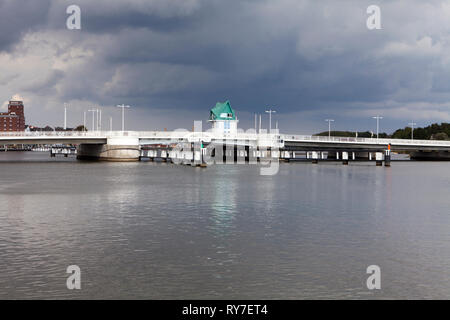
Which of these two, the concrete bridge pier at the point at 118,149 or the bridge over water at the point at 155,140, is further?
the concrete bridge pier at the point at 118,149

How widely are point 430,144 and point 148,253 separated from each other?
424 ft

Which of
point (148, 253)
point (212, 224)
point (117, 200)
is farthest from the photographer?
point (117, 200)

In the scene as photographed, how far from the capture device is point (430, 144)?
447 feet

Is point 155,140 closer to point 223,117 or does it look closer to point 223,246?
point 223,117

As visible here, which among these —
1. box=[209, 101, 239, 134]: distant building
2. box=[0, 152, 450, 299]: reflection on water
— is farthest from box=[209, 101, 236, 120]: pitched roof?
box=[0, 152, 450, 299]: reflection on water

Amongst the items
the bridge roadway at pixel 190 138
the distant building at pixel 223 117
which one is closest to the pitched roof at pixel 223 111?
the distant building at pixel 223 117

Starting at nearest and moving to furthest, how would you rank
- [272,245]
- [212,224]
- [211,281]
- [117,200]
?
[211,281]
[272,245]
[212,224]
[117,200]

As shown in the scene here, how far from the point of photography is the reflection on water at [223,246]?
1666 cm

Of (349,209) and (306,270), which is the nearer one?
(306,270)

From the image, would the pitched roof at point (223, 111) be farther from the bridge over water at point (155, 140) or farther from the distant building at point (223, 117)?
the bridge over water at point (155, 140)

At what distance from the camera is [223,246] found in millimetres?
22859

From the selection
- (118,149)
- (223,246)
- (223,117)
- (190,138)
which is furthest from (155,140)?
(223,246)
